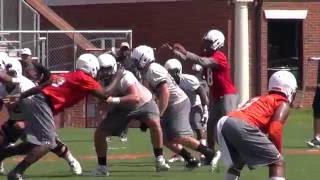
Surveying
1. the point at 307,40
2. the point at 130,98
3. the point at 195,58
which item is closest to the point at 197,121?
the point at 195,58

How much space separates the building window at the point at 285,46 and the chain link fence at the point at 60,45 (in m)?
5.46

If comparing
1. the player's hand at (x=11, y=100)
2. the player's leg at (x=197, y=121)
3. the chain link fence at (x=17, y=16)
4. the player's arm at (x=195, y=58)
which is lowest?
the player's leg at (x=197, y=121)

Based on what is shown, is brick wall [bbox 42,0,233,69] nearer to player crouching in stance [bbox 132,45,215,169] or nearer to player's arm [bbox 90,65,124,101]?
player crouching in stance [bbox 132,45,215,169]

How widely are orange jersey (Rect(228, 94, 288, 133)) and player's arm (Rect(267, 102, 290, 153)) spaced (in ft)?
0.23

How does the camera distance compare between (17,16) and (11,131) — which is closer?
(11,131)

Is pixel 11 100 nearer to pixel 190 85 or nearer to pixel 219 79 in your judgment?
pixel 219 79

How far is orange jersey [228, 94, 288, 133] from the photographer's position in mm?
11859

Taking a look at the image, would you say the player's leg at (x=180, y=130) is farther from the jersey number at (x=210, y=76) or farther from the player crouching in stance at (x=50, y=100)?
the player crouching in stance at (x=50, y=100)

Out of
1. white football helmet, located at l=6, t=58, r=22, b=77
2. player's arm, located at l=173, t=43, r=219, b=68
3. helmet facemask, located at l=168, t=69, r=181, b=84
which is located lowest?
helmet facemask, located at l=168, t=69, r=181, b=84

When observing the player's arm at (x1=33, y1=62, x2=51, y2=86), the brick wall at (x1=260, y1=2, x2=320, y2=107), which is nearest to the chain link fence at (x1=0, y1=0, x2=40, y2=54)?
the brick wall at (x1=260, y1=2, x2=320, y2=107)

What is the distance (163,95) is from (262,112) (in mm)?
4289

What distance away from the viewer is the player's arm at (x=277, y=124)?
11688 millimetres

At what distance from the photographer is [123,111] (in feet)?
51.6

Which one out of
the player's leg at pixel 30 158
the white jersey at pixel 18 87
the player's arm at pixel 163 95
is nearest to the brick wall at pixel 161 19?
the player's arm at pixel 163 95
